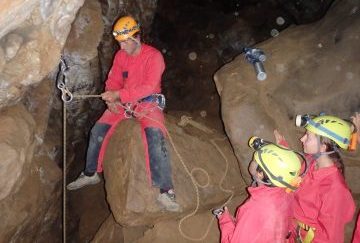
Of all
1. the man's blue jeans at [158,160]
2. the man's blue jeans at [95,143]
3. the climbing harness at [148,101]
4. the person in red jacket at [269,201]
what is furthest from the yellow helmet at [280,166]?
the man's blue jeans at [95,143]

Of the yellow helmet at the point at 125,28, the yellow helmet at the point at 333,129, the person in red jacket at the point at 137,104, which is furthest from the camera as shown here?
the person in red jacket at the point at 137,104

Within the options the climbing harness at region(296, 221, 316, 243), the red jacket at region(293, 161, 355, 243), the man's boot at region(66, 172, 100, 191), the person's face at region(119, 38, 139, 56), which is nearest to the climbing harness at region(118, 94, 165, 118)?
the person's face at region(119, 38, 139, 56)

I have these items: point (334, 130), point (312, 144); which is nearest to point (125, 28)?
point (312, 144)

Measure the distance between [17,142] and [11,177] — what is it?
0.43 meters

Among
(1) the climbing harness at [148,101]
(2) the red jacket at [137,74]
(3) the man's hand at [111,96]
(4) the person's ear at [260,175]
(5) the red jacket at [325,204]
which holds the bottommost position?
(5) the red jacket at [325,204]

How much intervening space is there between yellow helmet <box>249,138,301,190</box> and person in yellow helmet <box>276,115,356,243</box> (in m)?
0.42

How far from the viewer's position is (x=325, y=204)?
11.7 ft

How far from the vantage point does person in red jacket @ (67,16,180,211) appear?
4910 mm

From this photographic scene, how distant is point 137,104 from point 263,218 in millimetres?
2530

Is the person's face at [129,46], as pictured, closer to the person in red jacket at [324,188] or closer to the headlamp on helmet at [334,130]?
the person in red jacket at [324,188]

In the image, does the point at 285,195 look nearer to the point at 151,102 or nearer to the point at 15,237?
the point at 151,102

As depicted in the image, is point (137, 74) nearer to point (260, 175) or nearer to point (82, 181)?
point (82, 181)

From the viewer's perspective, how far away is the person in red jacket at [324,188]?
354cm

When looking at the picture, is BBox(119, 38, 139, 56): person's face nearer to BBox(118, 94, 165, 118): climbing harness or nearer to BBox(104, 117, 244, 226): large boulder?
BBox(118, 94, 165, 118): climbing harness
